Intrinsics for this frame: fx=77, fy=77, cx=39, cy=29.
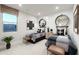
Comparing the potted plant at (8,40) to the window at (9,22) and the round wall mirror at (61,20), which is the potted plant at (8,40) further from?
the round wall mirror at (61,20)

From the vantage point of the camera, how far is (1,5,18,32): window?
1442 millimetres

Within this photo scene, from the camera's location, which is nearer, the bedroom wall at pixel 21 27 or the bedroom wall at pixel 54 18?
the bedroom wall at pixel 54 18

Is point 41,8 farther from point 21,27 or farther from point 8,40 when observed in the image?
point 8,40

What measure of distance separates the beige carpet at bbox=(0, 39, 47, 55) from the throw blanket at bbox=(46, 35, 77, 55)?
0.15 m

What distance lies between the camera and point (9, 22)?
59.1 inches

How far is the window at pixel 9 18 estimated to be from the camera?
1.44 meters

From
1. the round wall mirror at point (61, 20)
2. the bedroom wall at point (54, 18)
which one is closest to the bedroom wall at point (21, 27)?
the bedroom wall at point (54, 18)

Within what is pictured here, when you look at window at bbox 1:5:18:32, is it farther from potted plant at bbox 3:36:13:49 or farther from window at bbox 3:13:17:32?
potted plant at bbox 3:36:13:49

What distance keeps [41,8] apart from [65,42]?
827 mm

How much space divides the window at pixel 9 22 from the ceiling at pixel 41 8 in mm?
207

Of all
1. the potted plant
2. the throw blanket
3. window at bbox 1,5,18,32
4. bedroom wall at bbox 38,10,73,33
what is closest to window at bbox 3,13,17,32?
window at bbox 1,5,18,32

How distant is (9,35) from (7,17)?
347 mm
